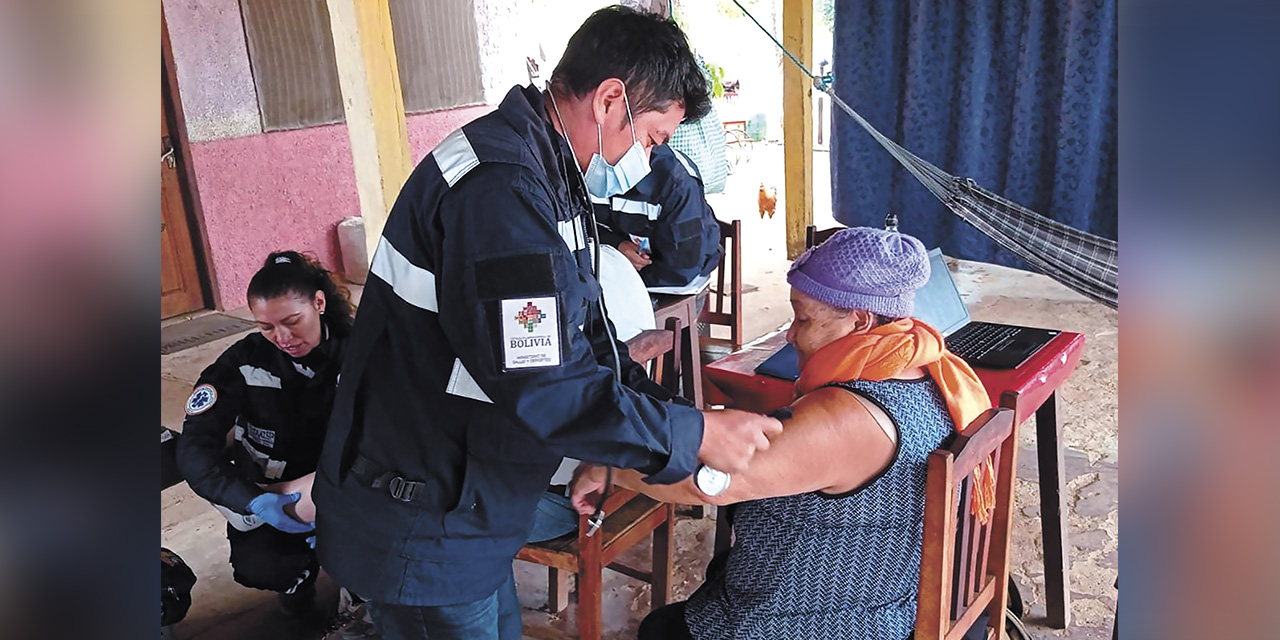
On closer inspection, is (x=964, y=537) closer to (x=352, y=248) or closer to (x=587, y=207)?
(x=587, y=207)

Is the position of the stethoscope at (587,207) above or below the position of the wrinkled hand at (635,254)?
above

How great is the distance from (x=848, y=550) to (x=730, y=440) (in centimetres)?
35

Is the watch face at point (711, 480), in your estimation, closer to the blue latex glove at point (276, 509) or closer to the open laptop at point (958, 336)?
the open laptop at point (958, 336)

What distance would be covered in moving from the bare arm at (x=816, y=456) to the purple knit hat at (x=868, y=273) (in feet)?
0.63

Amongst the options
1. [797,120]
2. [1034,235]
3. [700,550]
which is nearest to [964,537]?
[700,550]

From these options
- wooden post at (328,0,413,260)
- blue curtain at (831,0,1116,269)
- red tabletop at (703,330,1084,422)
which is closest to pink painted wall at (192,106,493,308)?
wooden post at (328,0,413,260)

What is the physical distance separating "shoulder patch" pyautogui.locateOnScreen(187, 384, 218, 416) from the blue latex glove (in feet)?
0.86

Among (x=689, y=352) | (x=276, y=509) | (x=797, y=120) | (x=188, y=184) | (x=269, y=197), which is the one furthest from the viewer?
(x=797, y=120)

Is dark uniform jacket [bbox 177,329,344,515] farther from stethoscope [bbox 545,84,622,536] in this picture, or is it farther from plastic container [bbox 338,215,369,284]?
plastic container [bbox 338,215,369,284]

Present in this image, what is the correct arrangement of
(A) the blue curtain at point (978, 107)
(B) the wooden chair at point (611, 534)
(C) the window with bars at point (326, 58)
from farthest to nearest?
(C) the window with bars at point (326, 58) < (A) the blue curtain at point (978, 107) < (B) the wooden chair at point (611, 534)

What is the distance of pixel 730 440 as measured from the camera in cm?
122

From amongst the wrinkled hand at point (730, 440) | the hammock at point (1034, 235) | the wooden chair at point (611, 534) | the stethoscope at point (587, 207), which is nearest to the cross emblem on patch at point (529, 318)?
the stethoscope at point (587, 207)

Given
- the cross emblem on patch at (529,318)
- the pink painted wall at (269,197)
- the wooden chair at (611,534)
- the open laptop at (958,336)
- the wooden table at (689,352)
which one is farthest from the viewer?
the pink painted wall at (269,197)

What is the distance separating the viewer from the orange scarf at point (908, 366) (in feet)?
4.64
